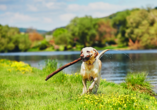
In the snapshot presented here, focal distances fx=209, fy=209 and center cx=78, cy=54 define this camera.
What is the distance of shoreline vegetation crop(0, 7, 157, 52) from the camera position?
237 feet

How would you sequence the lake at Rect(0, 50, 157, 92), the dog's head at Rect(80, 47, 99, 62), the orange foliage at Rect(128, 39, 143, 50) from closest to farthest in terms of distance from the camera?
the dog's head at Rect(80, 47, 99, 62) < the lake at Rect(0, 50, 157, 92) < the orange foliage at Rect(128, 39, 143, 50)

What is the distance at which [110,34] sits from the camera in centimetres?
9012

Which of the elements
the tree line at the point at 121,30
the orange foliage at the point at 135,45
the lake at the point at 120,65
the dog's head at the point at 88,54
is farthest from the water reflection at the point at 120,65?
the orange foliage at the point at 135,45

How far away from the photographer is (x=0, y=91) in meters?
10.4

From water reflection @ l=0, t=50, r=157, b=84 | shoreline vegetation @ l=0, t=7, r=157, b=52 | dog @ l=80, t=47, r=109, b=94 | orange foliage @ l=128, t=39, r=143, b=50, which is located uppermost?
shoreline vegetation @ l=0, t=7, r=157, b=52

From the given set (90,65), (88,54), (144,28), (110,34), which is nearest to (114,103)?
(90,65)

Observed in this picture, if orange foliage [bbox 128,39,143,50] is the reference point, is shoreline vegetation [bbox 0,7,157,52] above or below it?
above

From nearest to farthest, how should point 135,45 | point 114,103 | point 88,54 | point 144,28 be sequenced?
point 114,103, point 88,54, point 144,28, point 135,45

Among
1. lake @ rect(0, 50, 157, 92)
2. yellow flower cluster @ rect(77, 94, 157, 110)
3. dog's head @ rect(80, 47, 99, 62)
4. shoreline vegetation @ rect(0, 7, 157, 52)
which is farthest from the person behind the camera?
shoreline vegetation @ rect(0, 7, 157, 52)

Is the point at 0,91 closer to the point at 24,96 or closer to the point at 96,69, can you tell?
the point at 24,96

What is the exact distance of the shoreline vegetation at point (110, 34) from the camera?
237ft

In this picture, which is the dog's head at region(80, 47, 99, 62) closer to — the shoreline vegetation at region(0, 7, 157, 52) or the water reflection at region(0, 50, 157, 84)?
the water reflection at region(0, 50, 157, 84)

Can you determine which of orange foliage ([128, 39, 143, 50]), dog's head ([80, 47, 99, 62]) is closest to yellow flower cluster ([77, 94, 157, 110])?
dog's head ([80, 47, 99, 62])

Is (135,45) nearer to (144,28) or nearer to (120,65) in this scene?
(144,28)
